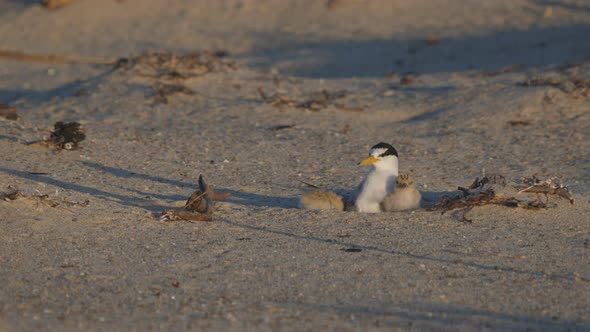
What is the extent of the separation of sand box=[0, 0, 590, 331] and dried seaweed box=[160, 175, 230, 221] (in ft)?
0.29

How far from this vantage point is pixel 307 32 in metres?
15.0

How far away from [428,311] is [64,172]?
4.00 metres

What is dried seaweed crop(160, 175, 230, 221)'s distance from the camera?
5.89 meters

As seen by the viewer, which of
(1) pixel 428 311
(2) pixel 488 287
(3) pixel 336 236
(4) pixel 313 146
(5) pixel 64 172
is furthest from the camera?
(4) pixel 313 146

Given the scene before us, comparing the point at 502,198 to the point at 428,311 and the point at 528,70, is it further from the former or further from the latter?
the point at 528,70

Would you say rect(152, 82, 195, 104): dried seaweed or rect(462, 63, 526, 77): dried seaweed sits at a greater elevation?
rect(462, 63, 526, 77): dried seaweed

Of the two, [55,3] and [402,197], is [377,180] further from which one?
[55,3]

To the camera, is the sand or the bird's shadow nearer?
the sand

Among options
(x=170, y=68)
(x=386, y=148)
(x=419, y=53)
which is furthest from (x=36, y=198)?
(x=419, y=53)

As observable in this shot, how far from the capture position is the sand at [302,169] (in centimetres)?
438

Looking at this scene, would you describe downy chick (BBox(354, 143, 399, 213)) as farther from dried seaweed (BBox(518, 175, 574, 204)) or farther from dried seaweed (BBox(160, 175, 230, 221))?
dried seaweed (BBox(160, 175, 230, 221))

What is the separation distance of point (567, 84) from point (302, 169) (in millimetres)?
3662

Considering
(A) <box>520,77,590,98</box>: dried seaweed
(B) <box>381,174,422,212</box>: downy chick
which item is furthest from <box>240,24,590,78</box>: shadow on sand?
(B) <box>381,174,422,212</box>: downy chick

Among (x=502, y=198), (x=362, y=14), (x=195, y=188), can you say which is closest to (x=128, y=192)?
(x=195, y=188)
